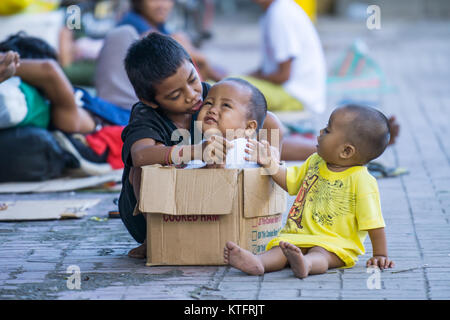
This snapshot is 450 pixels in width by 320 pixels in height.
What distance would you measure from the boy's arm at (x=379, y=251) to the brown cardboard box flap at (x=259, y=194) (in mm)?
452

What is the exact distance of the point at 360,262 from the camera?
11.0ft

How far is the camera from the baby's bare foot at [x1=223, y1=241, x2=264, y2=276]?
10.1 ft

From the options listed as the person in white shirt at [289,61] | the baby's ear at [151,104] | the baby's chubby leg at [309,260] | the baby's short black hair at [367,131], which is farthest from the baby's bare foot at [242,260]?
the person in white shirt at [289,61]

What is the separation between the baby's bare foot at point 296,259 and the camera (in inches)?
118

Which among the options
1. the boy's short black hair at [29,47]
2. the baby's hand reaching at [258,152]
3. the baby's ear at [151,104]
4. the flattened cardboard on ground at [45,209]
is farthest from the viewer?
the boy's short black hair at [29,47]

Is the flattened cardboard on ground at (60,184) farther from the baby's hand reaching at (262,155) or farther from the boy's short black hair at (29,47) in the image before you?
the baby's hand reaching at (262,155)

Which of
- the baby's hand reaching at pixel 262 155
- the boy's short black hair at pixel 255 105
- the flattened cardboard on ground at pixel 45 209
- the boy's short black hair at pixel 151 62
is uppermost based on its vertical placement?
the boy's short black hair at pixel 151 62

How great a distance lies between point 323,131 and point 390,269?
2.20ft

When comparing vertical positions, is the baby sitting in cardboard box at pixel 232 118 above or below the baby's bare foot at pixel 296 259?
above

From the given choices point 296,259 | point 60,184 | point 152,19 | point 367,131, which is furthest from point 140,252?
point 152,19

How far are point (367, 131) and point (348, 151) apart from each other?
0.12 metres
